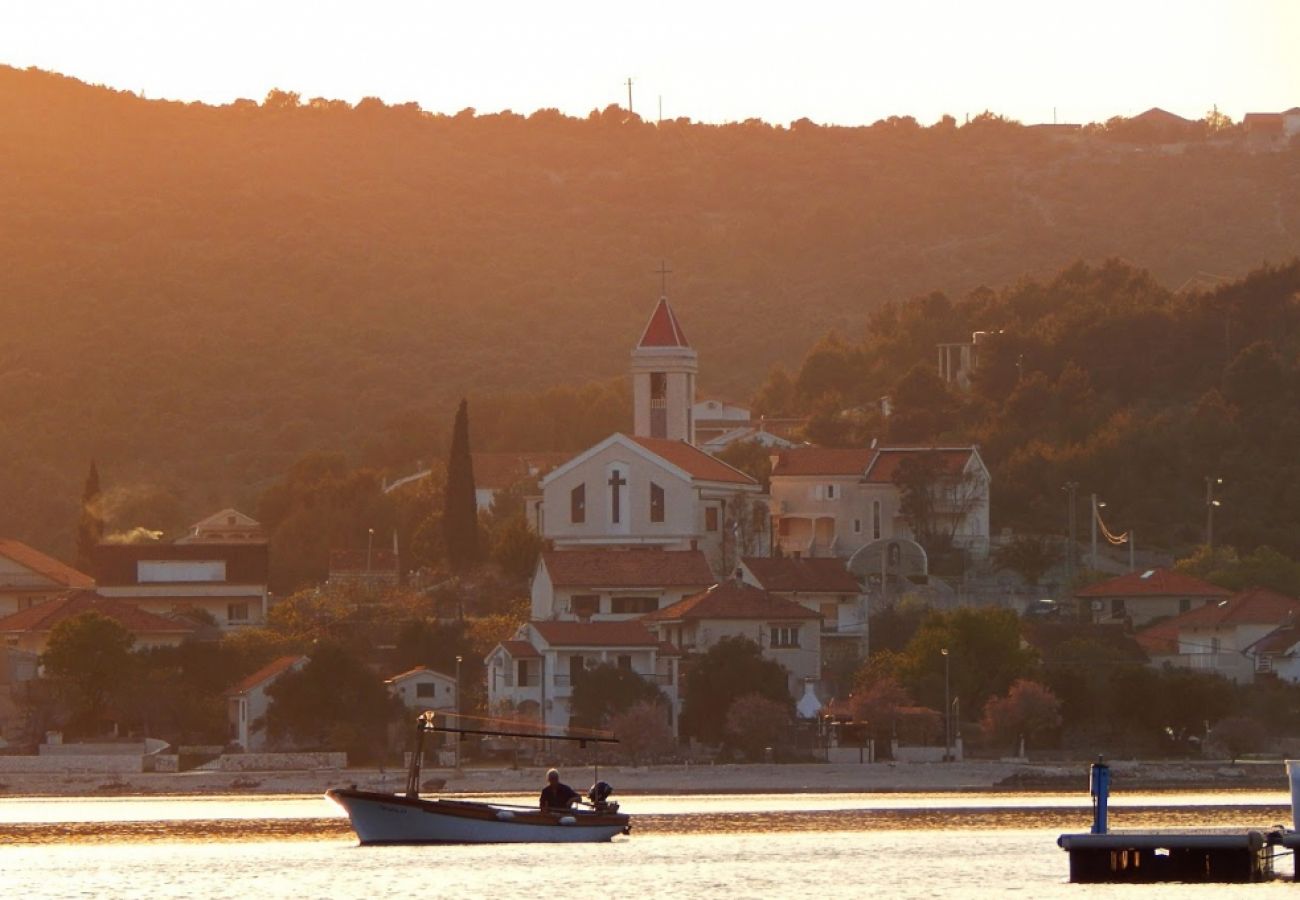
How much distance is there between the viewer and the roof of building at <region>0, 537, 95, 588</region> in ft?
347

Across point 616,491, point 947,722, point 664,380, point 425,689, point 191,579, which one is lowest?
point 947,722

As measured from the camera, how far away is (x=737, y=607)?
295ft

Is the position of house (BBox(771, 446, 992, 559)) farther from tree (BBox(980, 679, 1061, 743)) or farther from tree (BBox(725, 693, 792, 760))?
tree (BBox(725, 693, 792, 760))

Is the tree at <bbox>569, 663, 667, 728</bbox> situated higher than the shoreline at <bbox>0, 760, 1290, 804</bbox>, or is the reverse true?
the tree at <bbox>569, 663, 667, 728</bbox>

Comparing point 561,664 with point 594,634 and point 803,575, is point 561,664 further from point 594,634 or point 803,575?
point 803,575

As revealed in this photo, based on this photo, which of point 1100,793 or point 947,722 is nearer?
point 1100,793

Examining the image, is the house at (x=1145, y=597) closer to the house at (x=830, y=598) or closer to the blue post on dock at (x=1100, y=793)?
the house at (x=830, y=598)

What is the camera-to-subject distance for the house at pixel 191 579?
4038 inches

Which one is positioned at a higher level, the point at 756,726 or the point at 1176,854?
the point at 756,726

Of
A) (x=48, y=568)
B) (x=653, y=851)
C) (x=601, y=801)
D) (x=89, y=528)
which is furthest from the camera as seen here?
(x=89, y=528)

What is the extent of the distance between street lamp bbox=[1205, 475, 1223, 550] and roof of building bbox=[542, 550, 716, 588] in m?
18.5

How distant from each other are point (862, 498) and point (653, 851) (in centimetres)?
3827

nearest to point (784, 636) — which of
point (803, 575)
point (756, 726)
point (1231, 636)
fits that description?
point (803, 575)

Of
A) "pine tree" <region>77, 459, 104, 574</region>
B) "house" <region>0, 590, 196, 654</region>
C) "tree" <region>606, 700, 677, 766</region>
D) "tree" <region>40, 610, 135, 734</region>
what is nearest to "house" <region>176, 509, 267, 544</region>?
"pine tree" <region>77, 459, 104, 574</region>
